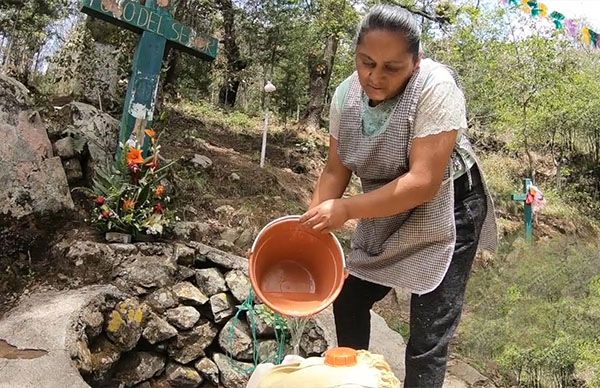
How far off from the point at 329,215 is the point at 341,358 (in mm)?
391

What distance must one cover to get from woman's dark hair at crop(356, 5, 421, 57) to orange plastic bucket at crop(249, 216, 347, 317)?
51 cm

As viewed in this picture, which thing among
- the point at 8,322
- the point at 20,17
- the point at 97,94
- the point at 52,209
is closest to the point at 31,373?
the point at 8,322

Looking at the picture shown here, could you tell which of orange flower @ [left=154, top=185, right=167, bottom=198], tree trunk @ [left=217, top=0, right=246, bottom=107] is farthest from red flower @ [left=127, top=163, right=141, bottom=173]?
tree trunk @ [left=217, top=0, right=246, bottom=107]

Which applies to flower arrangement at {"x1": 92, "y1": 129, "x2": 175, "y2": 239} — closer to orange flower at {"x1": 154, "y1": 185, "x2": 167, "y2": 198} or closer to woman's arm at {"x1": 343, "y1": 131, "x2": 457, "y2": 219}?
orange flower at {"x1": 154, "y1": 185, "x2": 167, "y2": 198}

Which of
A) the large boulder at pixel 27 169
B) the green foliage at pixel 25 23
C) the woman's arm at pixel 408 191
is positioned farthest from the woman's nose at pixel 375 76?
the green foliage at pixel 25 23

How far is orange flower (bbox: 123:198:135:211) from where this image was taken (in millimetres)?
3740

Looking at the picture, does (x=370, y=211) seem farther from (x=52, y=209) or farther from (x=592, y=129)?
(x=592, y=129)

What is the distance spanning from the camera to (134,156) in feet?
12.7

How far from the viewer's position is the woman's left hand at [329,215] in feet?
4.91

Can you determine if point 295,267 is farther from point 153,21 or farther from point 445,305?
point 153,21

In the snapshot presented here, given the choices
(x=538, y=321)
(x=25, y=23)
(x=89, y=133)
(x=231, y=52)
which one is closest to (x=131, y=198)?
(x=89, y=133)

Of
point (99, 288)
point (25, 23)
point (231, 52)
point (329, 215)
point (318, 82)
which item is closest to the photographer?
point (329, 215)

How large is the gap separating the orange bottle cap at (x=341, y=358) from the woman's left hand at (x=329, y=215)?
356 mm

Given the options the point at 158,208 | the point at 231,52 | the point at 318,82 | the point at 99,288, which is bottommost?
the point at 99,288
